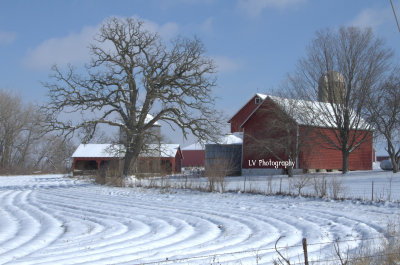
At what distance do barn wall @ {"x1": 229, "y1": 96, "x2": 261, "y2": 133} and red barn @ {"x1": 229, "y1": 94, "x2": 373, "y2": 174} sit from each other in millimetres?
7482

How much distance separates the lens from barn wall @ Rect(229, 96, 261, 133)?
1652 inches

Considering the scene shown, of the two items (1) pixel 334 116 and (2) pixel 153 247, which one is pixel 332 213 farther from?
(1) pixel 334 116

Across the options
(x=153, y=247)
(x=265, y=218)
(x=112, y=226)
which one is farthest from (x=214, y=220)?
(x=153, y=247)

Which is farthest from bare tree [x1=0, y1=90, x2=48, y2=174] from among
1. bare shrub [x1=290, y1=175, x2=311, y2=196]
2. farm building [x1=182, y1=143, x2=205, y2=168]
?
bare shrub [x1=290, y1=175, x2=311, y2=196]

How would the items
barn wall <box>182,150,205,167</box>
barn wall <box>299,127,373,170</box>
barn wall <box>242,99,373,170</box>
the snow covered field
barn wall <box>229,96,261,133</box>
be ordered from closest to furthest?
1. the snow covered field
2. barn wall <box>242,99,373,170</box>
3. barn wall <box>299,127,373,170</box>
4. barn wall <box>229,96,261,133</box>
5. barn wall <box>182,150,205,167</box>

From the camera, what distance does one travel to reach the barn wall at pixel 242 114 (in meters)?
42.0

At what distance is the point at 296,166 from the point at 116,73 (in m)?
15.2

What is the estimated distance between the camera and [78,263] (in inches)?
Answer: 248

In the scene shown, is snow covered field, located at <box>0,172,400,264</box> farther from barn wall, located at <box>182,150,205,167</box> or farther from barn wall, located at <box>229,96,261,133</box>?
barn wall, located at <box>182,150,205,167</box>

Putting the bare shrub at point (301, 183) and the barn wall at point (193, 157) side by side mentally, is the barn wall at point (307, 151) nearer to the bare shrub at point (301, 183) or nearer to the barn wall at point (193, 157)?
the bare shrub at point (301, 183)

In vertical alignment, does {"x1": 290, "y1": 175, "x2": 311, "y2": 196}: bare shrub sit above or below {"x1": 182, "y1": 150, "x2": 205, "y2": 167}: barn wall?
below

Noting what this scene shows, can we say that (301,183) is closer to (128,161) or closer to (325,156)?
(128,161)

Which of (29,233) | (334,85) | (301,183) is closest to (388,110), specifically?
(334,85)

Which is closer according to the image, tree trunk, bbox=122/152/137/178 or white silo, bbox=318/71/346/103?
tree trunk, bbox=122/152/137/178
